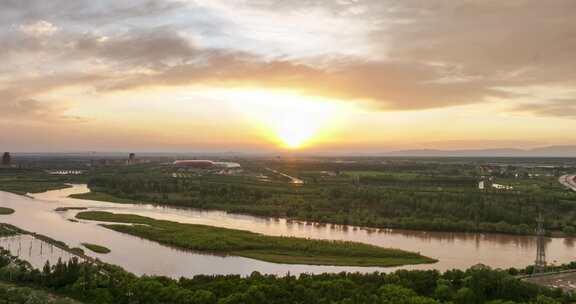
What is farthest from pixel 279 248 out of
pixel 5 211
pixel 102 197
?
pixel 102 197

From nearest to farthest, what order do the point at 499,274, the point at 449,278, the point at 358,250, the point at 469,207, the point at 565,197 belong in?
the point at 499,274
the point at 449,278
the point at 358,250
the point at 469,207
the point at 565,197

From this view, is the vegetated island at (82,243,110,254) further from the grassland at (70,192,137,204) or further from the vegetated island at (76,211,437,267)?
the grassland at (70,192,137,204)

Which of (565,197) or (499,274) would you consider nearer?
(499,274)

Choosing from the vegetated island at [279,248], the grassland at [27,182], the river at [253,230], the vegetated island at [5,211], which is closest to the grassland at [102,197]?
the river at [253,230]

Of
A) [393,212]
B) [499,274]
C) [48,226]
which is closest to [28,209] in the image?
[48,226]

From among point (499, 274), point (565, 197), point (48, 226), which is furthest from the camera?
point (565, 197)

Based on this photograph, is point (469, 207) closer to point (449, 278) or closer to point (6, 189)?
point (449, 278)
